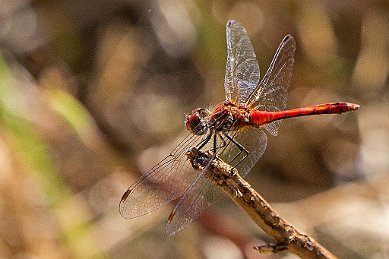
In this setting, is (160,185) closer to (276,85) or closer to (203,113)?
(203,113)

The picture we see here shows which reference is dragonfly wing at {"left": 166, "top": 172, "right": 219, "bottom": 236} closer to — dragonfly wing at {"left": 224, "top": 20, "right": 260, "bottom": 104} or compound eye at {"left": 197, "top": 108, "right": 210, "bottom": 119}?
compound eye at {"left": 197, "top": 108, "right": 210, "bottom": 119}

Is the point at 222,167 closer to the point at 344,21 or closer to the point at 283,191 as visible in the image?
the point at 283,191

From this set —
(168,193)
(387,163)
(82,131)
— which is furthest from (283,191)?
(168,193)

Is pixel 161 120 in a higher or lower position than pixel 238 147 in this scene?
higher

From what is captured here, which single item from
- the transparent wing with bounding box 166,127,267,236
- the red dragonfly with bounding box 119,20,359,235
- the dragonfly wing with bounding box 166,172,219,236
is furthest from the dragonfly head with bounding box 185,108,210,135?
the dragonfly wing with bounding box 166,172,219,236

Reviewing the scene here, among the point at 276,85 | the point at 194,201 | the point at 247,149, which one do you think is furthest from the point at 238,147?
the point at 276,85

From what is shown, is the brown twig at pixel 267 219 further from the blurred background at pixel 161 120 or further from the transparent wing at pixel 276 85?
the blurred background at pixel 161 120

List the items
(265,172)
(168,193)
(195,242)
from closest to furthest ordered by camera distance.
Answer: (168,193) → (195,242) → (265,172)
